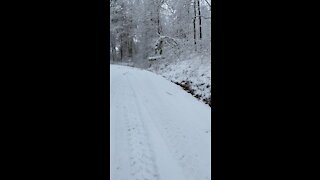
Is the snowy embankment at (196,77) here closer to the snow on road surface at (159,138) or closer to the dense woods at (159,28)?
the dense woods at (159,28)

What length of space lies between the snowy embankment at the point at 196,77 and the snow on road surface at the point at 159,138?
2.66 feet

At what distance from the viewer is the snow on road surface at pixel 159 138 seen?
14.5 feet

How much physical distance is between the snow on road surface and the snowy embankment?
81 centimetres

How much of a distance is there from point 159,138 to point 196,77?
761 cm

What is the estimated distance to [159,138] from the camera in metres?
5.77

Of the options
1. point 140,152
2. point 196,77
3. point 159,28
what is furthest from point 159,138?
point 159,28

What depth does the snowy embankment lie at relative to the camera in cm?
1058

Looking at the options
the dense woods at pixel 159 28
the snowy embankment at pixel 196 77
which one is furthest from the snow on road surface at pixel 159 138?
the dense woods at pixel 159 28

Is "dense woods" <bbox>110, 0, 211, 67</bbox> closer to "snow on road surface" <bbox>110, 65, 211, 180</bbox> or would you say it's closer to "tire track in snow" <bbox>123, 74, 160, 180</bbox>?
"snow on road surface" <bbox>110, 65, 211, 180</bbox>

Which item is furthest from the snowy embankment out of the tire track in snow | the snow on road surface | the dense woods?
the tire track in snow
